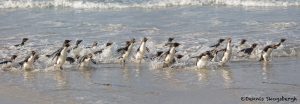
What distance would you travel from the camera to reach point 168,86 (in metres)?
11.0

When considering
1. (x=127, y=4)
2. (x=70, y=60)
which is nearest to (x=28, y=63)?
(x=70, y=60)

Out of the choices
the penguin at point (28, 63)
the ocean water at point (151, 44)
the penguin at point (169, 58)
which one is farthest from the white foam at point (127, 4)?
the penguin at point (28, 63)

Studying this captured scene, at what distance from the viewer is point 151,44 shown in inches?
669

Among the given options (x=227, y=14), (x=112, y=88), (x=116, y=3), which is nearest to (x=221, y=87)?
(x=112, y=88)

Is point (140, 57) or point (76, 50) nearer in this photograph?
point (140, 57)

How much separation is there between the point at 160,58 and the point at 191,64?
73 centimetres

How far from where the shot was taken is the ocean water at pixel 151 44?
34.0 ft

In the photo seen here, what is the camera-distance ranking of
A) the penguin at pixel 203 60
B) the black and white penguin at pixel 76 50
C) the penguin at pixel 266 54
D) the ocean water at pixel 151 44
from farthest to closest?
the black and white penguin at pixel 76 50 → the penguin at pixel 266 54 → the penguin at pixel 203 60 → the ocean water at pixel 151 44

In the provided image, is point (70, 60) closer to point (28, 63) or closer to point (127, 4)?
point (28, 63)

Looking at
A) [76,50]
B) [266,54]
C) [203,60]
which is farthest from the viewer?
[76,50]

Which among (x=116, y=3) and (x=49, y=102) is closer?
(x=49, y=102)

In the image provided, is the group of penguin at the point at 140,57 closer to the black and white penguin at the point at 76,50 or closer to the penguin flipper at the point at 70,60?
the penguin flipper at the point at 70,60

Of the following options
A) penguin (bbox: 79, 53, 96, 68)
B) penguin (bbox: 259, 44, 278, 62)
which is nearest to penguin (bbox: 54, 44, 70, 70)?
penguin (bbox: 79, 53, 96, 68)

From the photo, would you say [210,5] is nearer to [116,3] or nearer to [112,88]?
[116,3]
